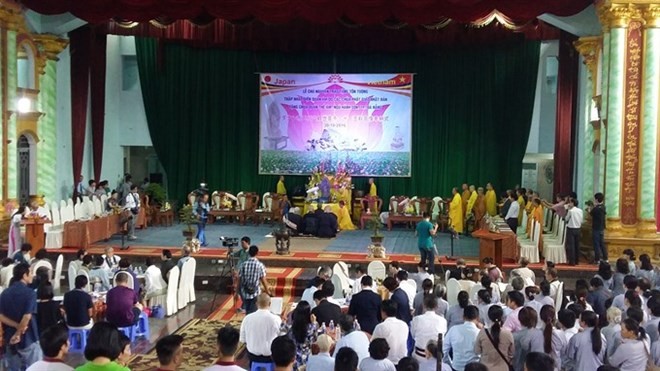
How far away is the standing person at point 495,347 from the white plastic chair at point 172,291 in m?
5.28

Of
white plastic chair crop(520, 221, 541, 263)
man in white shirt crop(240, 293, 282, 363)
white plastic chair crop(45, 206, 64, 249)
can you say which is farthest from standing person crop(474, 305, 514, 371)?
white plastic chair crop(45, 206, 64, 249)

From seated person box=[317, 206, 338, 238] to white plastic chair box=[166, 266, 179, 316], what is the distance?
233 inches

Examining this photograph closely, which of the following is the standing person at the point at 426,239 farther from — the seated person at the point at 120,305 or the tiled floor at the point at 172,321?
the seated person at the point at 120,305

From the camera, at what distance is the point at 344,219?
58.3 feet

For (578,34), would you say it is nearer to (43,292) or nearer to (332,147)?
(332,147)

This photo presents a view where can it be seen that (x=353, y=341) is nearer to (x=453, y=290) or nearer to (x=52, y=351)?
(x=52, y=351)

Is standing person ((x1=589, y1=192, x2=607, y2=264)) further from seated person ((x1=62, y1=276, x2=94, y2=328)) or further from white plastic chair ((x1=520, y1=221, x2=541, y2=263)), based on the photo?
seated person ((x1=62, y1=276, x2=94, y2=328))

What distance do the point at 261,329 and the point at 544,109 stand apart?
14.3 meters

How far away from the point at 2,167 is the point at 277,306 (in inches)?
321

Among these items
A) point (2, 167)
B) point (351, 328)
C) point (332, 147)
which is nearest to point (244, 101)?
point (332, 147)

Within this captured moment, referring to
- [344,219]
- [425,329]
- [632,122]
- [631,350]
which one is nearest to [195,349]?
[425,329]

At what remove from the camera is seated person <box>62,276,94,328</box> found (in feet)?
23.9

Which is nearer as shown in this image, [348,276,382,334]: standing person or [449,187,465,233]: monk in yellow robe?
[348,276,382,334]: standing person

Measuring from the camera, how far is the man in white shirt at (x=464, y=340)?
227 inches
